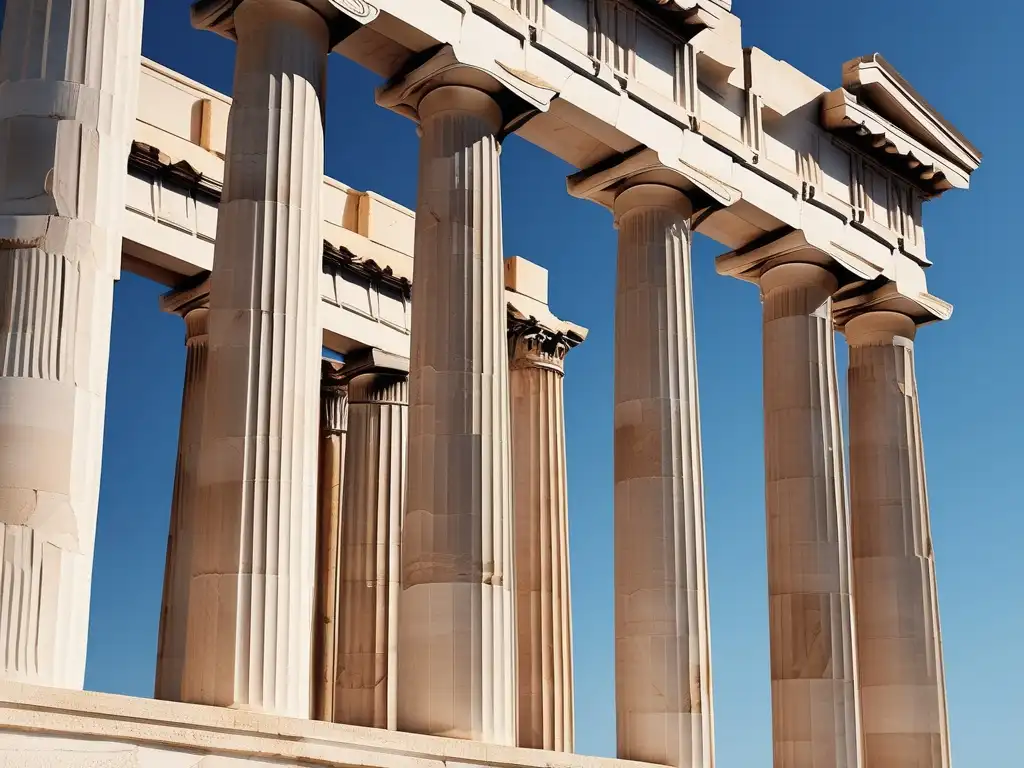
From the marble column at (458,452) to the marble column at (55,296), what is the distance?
2396 centimetres

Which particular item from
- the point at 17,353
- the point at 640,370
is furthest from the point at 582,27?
the point at 17,353

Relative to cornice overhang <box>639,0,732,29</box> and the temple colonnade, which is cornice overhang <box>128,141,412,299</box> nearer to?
the temple colonnade

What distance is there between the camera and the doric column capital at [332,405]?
142500 mm

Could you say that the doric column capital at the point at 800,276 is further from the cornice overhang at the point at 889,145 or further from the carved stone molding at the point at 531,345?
the carved stone molding at the point at 531,345

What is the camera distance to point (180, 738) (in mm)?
65375

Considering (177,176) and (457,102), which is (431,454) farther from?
(177,176)

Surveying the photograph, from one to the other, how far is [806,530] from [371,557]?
3962cm

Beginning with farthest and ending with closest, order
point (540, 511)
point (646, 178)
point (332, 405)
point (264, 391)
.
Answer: point (332, 405) → point (540, 511) → point (646, 178) → point (264, 391)

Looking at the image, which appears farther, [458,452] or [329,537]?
[329,537]

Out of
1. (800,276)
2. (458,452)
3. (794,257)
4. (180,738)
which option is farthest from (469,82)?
(180,738)

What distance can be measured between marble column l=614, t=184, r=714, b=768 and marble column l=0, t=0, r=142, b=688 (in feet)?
151

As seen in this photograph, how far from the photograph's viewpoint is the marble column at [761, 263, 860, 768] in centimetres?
11412

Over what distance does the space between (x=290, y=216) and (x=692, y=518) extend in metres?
39.7

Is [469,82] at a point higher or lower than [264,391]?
higher
